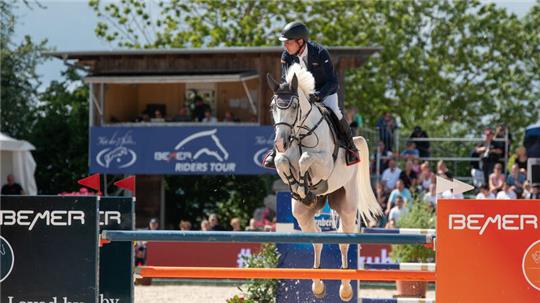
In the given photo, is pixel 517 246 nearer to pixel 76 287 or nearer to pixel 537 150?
pixel 76 287

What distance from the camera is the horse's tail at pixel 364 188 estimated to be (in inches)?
332

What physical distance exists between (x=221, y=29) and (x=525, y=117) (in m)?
11.5

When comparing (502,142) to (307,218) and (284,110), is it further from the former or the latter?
(284,110)

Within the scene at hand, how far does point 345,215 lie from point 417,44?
29368 millimetres

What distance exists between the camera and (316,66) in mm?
7883

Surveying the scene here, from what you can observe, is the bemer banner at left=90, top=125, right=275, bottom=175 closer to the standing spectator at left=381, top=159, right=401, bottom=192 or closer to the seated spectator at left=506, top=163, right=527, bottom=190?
the standing spectator at left=381, top=159, right=401, bottom=192

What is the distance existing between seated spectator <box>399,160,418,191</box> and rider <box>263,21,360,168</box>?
846 centimetres

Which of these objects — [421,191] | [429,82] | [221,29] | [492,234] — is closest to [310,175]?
[492,234]

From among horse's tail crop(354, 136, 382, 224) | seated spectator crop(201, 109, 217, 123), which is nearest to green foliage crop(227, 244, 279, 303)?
horse's tail crop(354, 136, 382, 224)

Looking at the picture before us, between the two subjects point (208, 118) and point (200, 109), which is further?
point (200, 109)

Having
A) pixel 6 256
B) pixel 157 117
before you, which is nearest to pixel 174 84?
pixel 157 117

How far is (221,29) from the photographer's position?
108 feet

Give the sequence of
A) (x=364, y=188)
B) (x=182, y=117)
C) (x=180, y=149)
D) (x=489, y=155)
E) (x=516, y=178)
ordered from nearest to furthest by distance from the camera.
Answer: (x=364, y=188) → (x=516, y=178) → (x=489, y=155) → (x=180, y=149) → (x=182, y=117)

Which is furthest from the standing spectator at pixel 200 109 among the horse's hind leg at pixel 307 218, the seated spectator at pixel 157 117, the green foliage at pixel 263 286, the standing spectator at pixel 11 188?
the horse's hind leg at pixel 307 218
